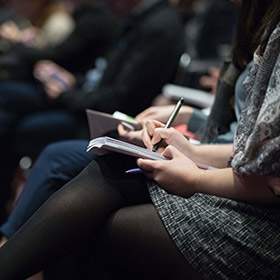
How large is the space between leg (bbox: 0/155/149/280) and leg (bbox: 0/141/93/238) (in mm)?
195

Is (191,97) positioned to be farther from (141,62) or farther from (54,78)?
(54,78)

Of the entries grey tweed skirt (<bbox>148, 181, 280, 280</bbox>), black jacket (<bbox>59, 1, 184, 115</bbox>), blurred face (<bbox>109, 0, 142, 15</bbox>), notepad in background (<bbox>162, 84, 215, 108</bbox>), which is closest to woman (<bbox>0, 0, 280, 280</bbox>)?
grey tweed skirt (<bbox>148, 181, 280, 280</bbox>)

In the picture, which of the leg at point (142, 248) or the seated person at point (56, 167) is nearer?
the leg at point (142, 248)

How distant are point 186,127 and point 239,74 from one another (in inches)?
8.5

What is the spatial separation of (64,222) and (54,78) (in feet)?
4.76

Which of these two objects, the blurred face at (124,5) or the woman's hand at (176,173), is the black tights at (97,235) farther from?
the blurred face at (124,5)

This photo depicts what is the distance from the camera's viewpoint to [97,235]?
36.5 inches

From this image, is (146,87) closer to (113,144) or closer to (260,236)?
(113,144)

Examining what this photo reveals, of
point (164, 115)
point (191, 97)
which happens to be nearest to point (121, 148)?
point (164, 115)

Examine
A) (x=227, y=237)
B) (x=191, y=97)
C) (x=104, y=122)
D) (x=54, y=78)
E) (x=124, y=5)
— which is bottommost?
(x=227, y=237)

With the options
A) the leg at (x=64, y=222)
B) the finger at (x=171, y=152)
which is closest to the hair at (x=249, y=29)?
the finger at (x=171, y=152)

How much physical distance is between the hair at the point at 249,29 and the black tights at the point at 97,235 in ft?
1.53

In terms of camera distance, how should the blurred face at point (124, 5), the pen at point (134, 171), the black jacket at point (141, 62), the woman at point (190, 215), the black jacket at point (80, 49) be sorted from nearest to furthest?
the woman at point (190, 215) < the pen at point (134, 171) < the black jacket at point (141, 62) < the blurred face at point (124, 5) < the black jacket at point (80, 49)

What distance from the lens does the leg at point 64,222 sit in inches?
33.7
